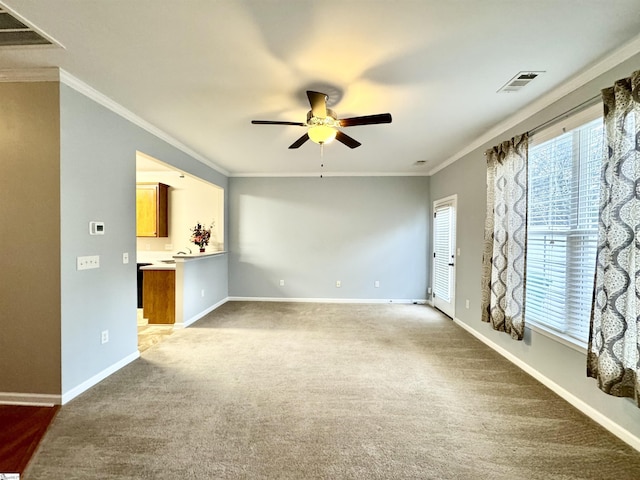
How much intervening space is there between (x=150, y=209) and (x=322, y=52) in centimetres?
488

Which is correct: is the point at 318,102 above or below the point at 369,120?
above

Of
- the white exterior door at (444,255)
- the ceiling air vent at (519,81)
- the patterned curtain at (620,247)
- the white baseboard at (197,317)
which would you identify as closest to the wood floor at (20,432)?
the white baseboard at (197,317)

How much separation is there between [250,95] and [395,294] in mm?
4598

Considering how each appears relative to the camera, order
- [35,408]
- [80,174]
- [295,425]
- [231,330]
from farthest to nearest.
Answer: [231,330] < [80,174] < [35,408] < [295,425]

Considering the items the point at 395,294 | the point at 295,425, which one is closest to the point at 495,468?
the point at 295,425

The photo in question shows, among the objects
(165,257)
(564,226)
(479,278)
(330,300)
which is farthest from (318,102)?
(165,257)

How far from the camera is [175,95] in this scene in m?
2.59

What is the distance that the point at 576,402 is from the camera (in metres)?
2.26

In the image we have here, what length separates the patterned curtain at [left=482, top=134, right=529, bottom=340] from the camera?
2.85 meters

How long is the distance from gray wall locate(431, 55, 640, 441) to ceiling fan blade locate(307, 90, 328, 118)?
206 cm

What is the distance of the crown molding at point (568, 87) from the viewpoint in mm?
1897

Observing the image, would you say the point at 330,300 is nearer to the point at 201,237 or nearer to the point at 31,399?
the point at 201,237

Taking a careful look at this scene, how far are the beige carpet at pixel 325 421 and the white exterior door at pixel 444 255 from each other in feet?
4.97

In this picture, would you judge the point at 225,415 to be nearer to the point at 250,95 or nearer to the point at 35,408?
the point at 35,408
